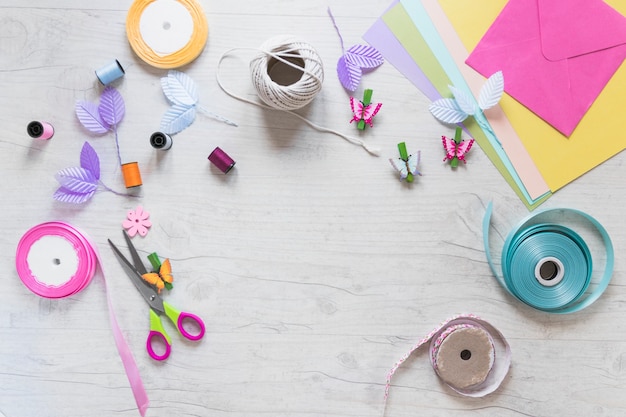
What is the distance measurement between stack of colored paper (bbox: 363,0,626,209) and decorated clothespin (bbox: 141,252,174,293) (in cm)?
58

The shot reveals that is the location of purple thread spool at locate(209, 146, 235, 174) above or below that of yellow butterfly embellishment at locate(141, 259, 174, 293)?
above

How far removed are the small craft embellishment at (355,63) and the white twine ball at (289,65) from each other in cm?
6

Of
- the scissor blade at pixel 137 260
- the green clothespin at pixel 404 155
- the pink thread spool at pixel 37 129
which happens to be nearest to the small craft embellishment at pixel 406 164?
the green clothespin at pixel 404 155

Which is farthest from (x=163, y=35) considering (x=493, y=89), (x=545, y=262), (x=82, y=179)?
(x=545, y=262)

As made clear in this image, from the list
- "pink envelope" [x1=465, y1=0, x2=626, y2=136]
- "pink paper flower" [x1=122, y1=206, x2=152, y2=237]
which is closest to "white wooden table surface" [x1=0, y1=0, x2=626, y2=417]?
"pink paper flower" [x1=122, y1=206, x2=152, y2=237]

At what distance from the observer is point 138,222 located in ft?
3.77

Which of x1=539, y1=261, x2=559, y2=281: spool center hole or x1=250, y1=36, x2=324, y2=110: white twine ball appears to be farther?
x1=539, y1=261, x2=559, y2=281: spool center hole

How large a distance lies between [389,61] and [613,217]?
0.54 m

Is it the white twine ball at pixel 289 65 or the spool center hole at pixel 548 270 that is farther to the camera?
the spool center hole at pixel 548 270

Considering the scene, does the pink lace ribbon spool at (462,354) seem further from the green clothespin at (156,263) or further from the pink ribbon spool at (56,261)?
the pink ribbon spool at (56,261)

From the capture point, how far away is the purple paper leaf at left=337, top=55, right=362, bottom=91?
1.13 m

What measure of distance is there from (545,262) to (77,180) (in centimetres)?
91

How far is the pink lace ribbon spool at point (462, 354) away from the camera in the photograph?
1128 millimetres

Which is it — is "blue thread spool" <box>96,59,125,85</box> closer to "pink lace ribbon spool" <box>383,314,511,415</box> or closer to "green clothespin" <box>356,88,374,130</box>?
"green clothespin" <box>356,88,374,130</box>
